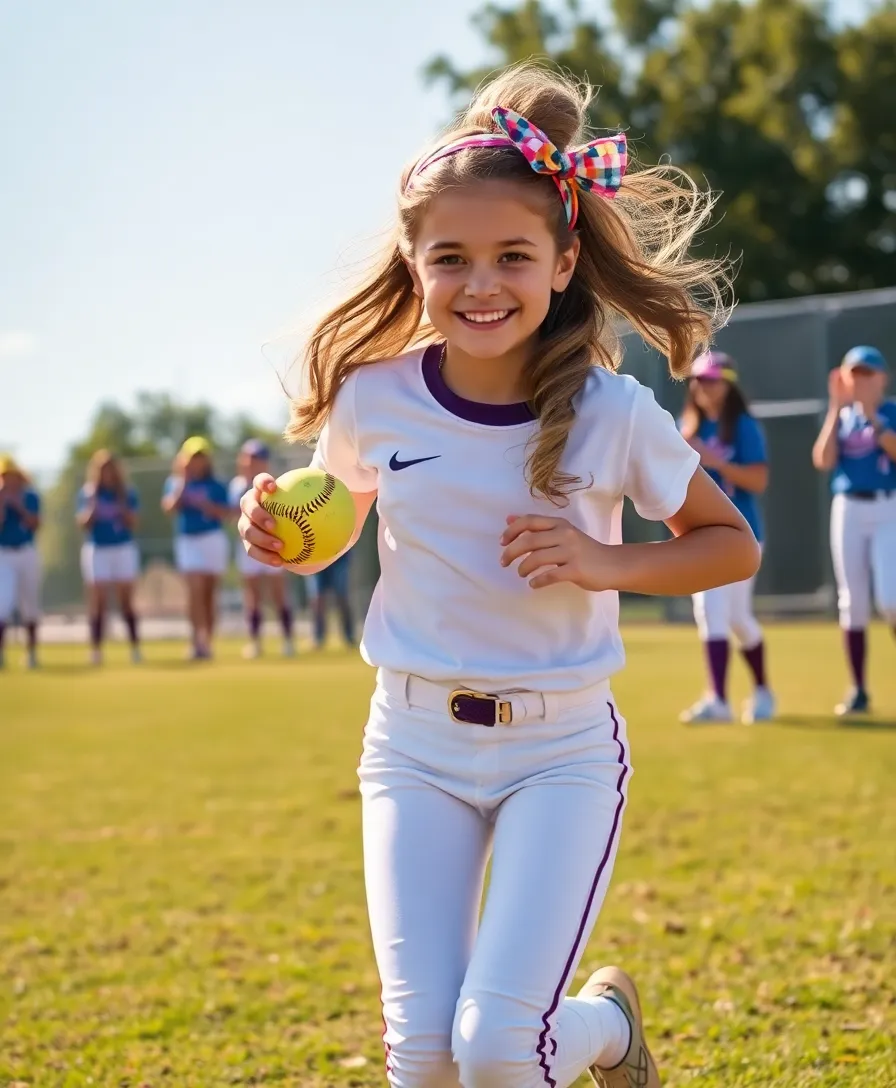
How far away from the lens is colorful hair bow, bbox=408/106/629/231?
10.7ft

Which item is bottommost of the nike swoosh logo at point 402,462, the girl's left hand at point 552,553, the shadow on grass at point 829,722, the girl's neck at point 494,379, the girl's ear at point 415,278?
the shadow on grass at point 829,722

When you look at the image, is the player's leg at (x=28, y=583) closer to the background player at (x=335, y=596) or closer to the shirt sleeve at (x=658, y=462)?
the background player at (x=335, y=596)

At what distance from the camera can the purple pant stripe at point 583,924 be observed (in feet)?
9.39

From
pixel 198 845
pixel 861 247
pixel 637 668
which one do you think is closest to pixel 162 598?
pixel 637 668

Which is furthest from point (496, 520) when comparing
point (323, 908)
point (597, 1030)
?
point (323, 908)

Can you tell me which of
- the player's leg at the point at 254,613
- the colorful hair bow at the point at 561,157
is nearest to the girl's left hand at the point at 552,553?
the colorful hair bow at the point at 561,157

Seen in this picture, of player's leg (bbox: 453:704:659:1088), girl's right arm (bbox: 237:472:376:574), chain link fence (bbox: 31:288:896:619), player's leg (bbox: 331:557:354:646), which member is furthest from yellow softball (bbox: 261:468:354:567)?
chain link fence (bbox: 31:288:896:619)

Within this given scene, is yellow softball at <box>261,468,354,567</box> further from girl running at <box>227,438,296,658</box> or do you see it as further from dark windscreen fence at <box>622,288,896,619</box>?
dark windscreen fence at <box>622,288,896,619</box>

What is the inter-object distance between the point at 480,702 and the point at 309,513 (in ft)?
1.99

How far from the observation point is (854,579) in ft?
34.5

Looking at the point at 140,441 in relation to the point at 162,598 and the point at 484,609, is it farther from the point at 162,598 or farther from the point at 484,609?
the point at 484,609

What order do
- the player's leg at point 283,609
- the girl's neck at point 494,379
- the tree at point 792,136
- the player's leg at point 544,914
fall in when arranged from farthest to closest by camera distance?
the tree at point 792,136 < the player's leg at point 283,609 < the girl's neck at point 494,379 < the player's leg at point 544,914

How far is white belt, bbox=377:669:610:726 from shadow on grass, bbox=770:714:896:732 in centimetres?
694

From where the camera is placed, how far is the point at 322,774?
8.91 m
